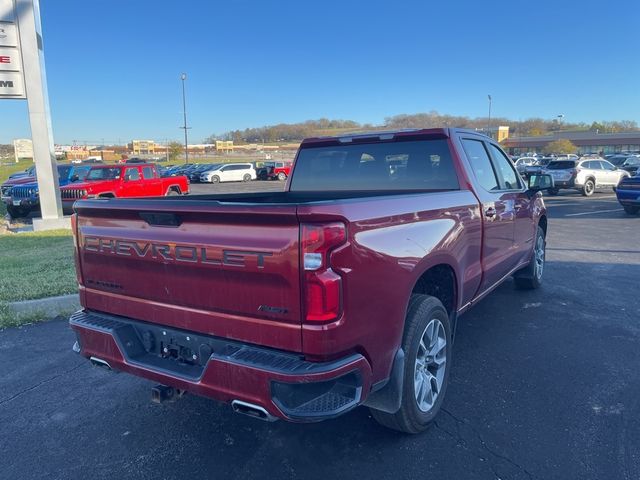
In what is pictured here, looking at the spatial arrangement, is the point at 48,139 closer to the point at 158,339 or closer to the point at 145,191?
the point at 145,191

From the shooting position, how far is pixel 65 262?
770 cm

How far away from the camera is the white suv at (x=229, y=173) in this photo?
4094cm

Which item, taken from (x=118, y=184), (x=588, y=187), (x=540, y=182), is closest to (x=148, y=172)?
(x=118, y=184)

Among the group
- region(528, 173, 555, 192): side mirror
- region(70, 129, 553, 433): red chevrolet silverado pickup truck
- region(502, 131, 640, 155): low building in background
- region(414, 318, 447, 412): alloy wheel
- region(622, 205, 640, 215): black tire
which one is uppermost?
region(502, 131, 640, 155): low building in background

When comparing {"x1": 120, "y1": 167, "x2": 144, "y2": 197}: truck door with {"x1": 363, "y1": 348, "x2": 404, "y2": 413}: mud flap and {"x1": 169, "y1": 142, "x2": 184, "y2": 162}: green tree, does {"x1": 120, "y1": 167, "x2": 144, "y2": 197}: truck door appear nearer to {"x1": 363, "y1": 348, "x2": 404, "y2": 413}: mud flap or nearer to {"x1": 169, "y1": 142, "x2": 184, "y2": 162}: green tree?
{"x1": 363, "y1": 348, "x2": 404, "y2": 413}: mud flap

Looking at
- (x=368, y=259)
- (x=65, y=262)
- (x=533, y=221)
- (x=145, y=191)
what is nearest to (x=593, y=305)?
(x=533, y=221)

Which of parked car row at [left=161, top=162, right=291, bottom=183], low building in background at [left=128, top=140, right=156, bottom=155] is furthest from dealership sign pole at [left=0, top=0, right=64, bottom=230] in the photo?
low building in background at [left=128, top=140, right=156, bottom=155]

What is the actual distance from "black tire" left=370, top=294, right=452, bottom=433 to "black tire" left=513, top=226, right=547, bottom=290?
345cm

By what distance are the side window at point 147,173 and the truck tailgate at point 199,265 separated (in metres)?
15.2

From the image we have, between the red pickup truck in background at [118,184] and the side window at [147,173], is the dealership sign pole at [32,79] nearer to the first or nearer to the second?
the red pickup truck in background at [118,184]

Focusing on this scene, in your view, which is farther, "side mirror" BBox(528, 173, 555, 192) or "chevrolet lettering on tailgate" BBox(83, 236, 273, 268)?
"side mirror" BBox(528, 173, 555, 192)

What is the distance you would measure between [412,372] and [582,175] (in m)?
22.2

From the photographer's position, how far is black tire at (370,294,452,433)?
2869mm

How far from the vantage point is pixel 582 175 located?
21672 mm
